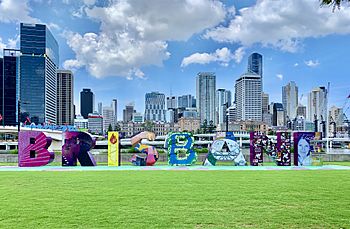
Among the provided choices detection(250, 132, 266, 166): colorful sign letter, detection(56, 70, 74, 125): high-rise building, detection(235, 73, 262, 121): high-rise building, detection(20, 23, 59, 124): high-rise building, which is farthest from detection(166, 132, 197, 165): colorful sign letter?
detection(235, 73, 262, 121): high-rise building

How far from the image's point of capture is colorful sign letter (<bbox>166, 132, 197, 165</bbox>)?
2625 cm

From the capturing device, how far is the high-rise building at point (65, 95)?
164500 millimetres

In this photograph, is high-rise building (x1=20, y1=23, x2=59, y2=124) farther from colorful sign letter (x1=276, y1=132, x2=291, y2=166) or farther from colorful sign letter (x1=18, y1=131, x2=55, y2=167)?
colorful sign letter (x1=276, y1=132, x2=291, y2=166)

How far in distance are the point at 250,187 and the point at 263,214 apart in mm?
4772

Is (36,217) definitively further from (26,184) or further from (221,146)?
(221,146)

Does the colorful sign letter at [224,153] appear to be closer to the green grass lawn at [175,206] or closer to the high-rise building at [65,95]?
the green grass lawn at [175,206]

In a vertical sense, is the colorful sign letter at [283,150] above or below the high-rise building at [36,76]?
below

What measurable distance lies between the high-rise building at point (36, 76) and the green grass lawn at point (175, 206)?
108179mm

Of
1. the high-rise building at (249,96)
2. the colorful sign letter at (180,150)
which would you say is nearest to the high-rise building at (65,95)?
the high-rise building at (249,96)

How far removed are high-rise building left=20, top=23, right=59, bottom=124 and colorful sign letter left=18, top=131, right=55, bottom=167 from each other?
3630 inches

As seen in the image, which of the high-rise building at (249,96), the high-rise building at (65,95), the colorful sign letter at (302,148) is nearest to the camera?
the colorful sign letter at (302,148)

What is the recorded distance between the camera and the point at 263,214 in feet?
28.0

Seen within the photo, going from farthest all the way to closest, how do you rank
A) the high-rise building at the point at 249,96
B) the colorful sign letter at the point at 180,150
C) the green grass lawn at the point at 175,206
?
1. the high-rise building at the point at 249,96
2. the colorful sign letter at the point at 180,150
3. the green grass lawn at the point at 175,206

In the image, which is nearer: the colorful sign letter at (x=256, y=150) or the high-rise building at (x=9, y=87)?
the colorful sign letter at (x=256, y=150)
